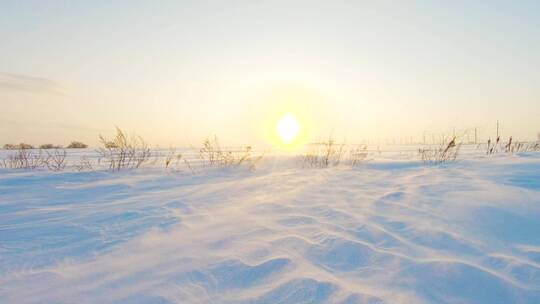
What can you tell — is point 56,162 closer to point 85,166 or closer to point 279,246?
point 85,166

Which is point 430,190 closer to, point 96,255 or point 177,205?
point 177,205

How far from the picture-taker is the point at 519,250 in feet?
5.63

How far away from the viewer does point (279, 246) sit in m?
1.81

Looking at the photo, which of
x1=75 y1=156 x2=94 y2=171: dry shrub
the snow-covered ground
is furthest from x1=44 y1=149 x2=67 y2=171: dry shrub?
the snow-covered ground

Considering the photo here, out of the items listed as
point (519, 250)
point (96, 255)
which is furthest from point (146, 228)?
point (519, 250)

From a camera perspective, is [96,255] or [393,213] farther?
[393,213]

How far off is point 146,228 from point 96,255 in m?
0.48

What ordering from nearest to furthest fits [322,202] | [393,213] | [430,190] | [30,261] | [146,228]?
[30,261]
[146,228]
[393,213]
[322,202]
[430,190]

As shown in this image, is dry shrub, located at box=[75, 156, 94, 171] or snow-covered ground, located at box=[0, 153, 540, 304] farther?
dry shrub, located at box=[75, 156, 94, 171]

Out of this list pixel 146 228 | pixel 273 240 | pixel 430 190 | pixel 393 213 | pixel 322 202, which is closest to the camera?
pixel 273 240

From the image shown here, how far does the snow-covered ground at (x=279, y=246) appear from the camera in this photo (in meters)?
1.34

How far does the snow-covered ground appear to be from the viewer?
1.34m

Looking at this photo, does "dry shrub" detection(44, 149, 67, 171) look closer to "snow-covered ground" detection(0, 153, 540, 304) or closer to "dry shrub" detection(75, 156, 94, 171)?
"dry shrub" detection(75, 156, 94, 171)

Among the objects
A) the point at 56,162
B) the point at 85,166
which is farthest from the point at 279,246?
the point at 56,162
